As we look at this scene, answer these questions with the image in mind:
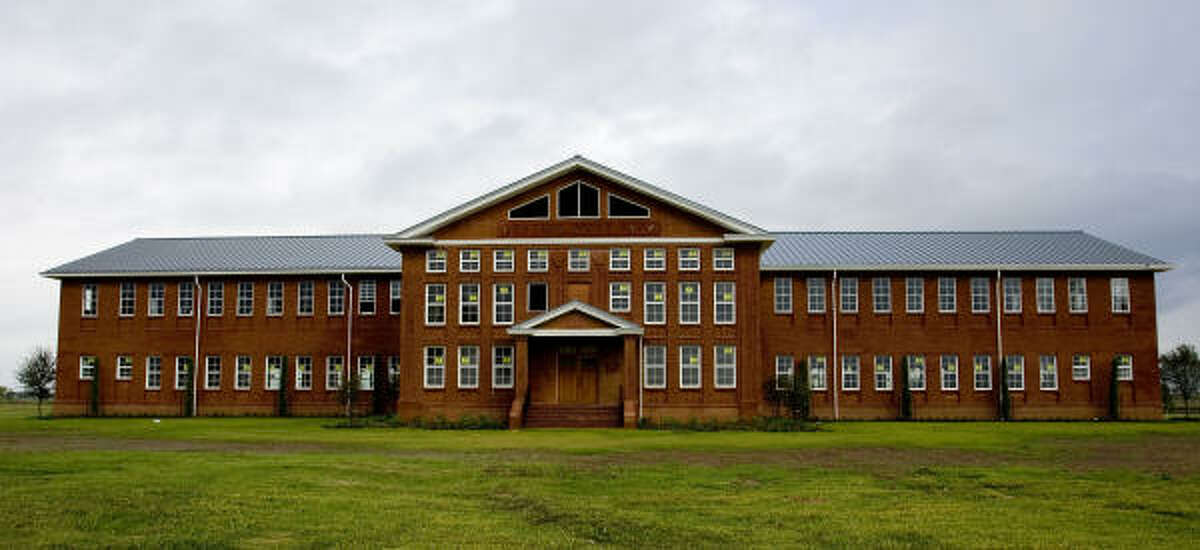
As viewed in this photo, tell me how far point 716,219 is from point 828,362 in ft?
31.5

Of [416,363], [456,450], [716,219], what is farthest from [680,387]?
[456,450]

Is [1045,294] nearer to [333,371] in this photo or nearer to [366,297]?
[366,297]

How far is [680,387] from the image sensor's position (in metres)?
39.1

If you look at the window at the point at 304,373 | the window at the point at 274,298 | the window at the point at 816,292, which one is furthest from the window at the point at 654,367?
the window at the point at 274,298

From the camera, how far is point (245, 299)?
46844 millimetres

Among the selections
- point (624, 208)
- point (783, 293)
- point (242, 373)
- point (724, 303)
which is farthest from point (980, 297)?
point (242, 373)

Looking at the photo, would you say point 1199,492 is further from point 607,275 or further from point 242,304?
point 242,304

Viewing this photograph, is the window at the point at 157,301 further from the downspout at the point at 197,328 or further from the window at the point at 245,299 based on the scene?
the window at the point at 245,299

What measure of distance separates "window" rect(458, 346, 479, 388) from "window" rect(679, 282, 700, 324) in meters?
7.98

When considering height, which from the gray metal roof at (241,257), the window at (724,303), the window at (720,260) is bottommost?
the window at (724,303)

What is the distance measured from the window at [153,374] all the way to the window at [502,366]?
1728cm

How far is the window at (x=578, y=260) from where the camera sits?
39.8 meters

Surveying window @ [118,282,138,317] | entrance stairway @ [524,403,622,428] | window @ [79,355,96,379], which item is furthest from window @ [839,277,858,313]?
window @ [79,355,96,379]

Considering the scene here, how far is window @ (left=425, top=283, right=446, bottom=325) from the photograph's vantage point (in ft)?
132
